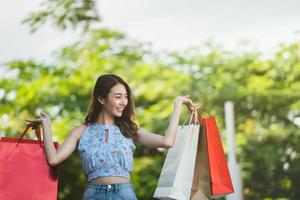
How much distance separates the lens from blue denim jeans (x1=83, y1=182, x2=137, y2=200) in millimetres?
3277

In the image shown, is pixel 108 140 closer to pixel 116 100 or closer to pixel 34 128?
pixel 116 100

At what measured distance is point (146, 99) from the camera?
40.0 ft

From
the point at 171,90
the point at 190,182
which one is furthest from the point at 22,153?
the point at 171,90

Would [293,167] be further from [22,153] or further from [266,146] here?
[22,153]

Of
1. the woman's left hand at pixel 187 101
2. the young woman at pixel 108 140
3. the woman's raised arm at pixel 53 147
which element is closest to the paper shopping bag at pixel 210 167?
the woman's left hand at pixel 187 101

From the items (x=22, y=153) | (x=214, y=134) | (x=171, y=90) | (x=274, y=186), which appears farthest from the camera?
(x=274, y=186)

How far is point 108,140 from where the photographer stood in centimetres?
340

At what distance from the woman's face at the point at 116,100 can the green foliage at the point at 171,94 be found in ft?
26.3

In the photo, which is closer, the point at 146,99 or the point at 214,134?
the point at 214,134

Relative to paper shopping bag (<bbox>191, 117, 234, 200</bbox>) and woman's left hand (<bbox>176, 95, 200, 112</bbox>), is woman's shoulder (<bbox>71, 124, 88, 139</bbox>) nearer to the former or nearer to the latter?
woman's left hand (<bbox>176, 95, 200, 112</bbox>)

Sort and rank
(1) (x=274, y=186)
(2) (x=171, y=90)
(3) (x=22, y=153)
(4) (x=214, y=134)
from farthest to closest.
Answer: (1) (x=274, y=186) → (2) (x=171, y=90) → (4) (x=214, y=134) → (3) (x=22, y=153)

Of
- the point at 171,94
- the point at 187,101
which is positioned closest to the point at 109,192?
the point at 187,101

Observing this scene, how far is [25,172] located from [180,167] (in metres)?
0.71

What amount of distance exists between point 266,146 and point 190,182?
351 inches
